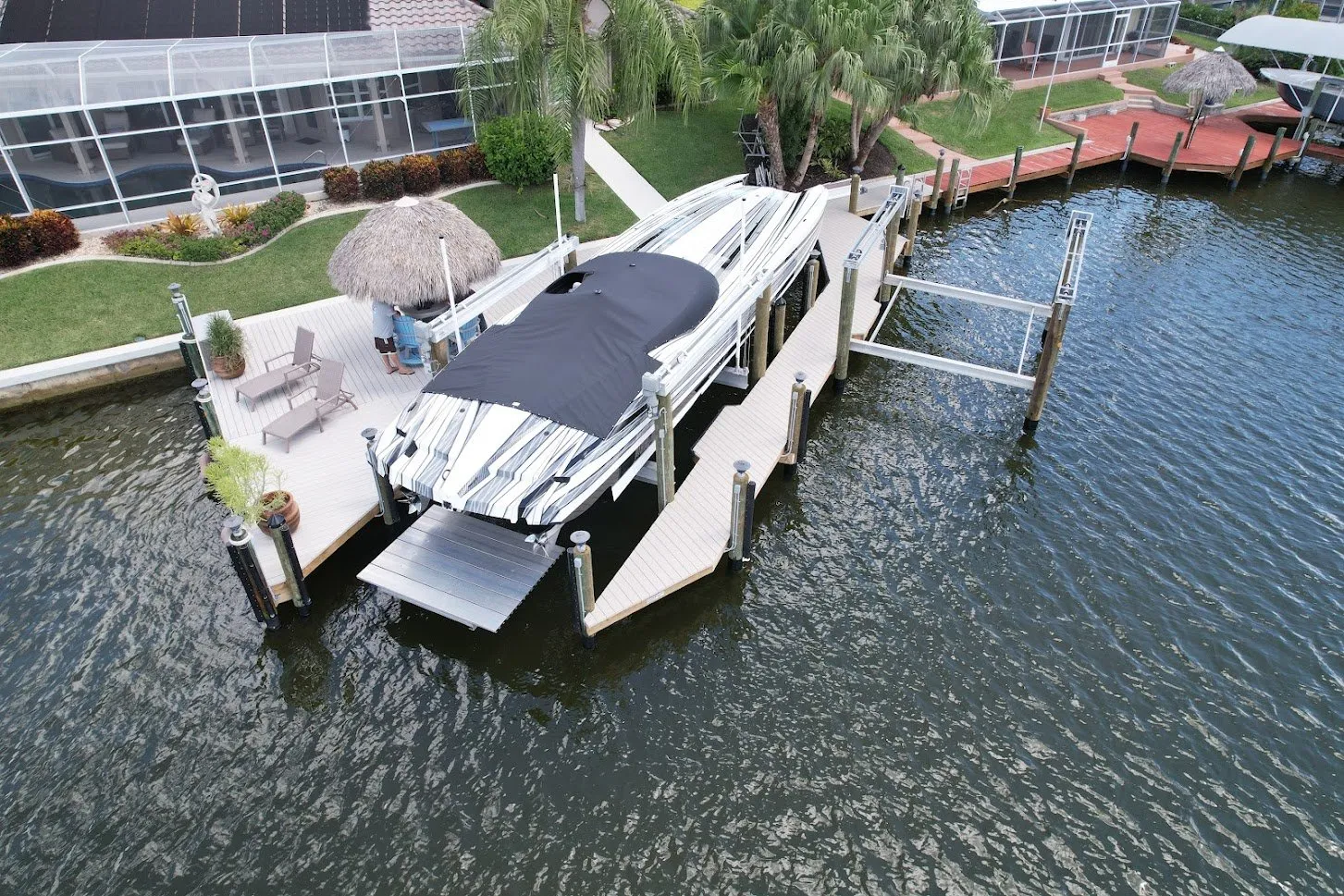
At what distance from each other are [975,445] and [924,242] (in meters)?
9.23

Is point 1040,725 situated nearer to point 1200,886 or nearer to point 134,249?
point 1200,886

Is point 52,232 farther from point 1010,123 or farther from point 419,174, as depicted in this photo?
point 1010,123

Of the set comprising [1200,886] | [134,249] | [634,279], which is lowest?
[1200,886]

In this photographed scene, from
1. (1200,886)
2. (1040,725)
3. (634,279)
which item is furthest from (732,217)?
(1200,886)

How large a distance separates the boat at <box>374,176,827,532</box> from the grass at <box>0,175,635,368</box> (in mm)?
6251

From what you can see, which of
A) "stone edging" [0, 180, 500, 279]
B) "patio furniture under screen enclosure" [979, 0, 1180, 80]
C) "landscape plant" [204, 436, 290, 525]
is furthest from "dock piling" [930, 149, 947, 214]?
"landscape plant" [204, 436, 290, 525]

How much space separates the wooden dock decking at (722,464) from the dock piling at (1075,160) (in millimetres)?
10086

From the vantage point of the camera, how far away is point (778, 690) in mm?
11078

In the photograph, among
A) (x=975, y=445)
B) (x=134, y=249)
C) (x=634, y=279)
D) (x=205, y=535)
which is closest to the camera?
(x=205, y=535)

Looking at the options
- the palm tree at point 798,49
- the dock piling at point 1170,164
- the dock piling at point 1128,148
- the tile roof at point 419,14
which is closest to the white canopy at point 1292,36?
the dock piling at point 1128,148

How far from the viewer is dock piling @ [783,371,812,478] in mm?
13602

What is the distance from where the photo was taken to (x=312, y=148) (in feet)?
71.1

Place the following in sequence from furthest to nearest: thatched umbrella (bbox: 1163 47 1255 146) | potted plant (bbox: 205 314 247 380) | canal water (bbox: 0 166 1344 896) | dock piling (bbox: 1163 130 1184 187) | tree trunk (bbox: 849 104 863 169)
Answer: thatched umbrella (bbox: 1163 47 1255 146), dock piling (bbox: 1163 130 1184 187), tree trunk (bbox: 849 104 863 169), potted plant (bbox: 205 314 247 380), canal water (bbox: 0 166 1344 896)

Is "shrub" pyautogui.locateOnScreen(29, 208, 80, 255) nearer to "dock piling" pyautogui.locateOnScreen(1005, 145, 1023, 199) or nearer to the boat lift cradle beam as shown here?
the boat lift cradle beam
